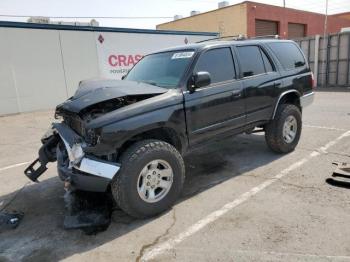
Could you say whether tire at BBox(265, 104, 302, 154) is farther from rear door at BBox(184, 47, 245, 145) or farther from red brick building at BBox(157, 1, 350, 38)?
red brick building at BBox(157, 1, 350, 38)

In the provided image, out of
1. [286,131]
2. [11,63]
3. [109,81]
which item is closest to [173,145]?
[109,81]

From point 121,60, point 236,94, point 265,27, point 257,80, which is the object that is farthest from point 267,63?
point 265,27

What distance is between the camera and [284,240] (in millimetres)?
3223

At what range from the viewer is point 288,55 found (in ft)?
19.5

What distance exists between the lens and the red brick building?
27516 mm

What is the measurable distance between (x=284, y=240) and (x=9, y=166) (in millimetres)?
5176

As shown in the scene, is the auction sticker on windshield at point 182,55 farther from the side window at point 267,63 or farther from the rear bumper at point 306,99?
the rear bumper at point 306,99

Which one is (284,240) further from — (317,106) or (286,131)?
(317,106)

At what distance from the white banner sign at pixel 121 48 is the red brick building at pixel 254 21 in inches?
499

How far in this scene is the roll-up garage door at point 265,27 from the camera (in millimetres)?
28766

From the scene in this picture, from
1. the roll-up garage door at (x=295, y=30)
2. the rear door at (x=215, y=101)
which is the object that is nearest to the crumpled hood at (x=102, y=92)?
the rear door at (x=215, y=101)

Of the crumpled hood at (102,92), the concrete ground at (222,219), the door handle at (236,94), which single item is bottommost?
the concrete ground at (222,219)

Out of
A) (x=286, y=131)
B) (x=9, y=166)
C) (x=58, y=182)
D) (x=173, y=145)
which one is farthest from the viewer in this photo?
(x=9, y=166)

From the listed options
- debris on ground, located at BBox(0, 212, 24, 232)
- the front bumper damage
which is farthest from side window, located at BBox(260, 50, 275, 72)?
debris on ground, located at BBox(0, 212, 24, 232)
